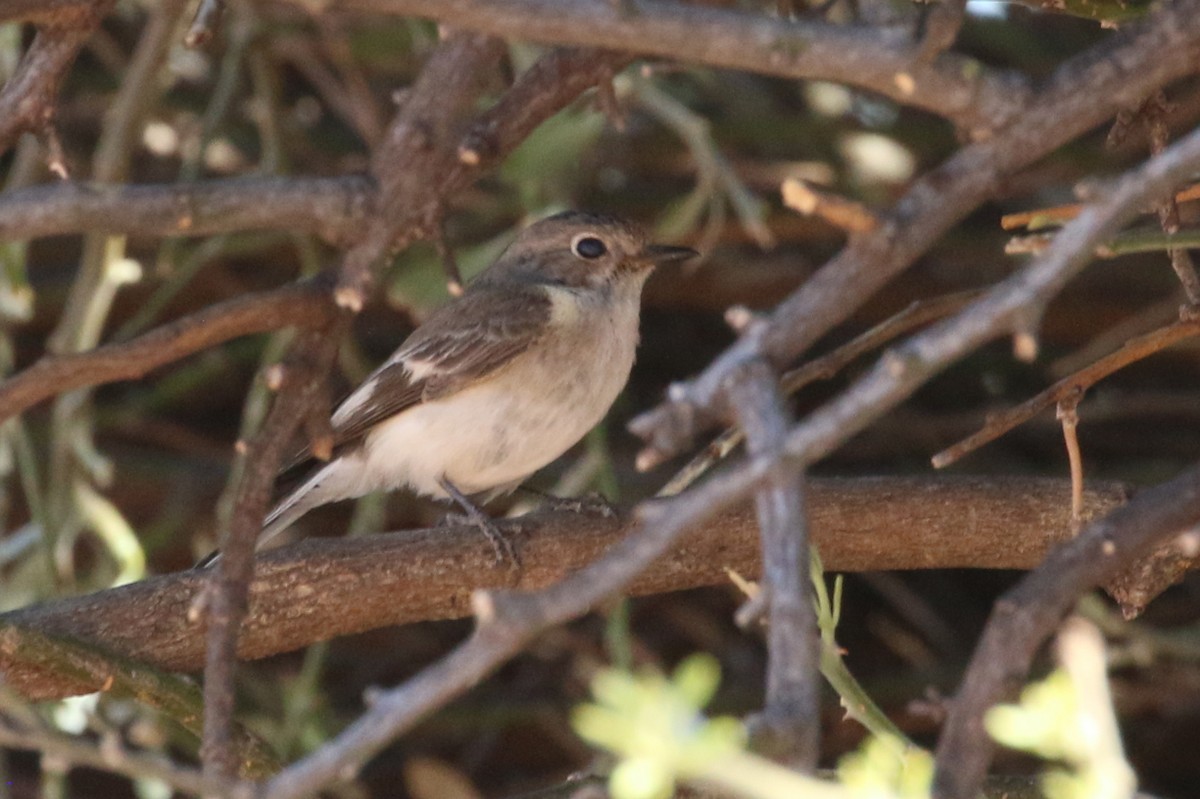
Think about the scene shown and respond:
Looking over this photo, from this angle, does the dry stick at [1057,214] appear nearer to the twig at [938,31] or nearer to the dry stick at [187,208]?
the twig at [938,31]

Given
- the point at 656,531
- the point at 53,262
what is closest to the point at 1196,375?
the point at 53,262

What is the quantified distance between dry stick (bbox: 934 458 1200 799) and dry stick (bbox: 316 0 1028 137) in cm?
52

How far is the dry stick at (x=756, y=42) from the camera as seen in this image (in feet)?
6.46

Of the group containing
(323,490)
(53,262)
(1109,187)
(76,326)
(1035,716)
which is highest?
(53,262)

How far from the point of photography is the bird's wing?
12.5ft

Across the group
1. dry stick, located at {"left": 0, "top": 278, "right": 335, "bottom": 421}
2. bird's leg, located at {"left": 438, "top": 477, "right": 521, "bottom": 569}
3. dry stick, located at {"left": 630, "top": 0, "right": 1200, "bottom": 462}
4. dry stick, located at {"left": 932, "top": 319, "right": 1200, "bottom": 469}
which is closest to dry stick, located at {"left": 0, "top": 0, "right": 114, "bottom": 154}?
dry stick, located at {"left": 0, "top": 278, "right": 335, "bottom": 421}

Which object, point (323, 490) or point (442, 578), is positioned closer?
point (442, 578)

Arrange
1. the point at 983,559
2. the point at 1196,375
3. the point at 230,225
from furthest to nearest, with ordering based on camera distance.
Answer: the point at 1196,375 < the point at 983,559 < the point at 230,225

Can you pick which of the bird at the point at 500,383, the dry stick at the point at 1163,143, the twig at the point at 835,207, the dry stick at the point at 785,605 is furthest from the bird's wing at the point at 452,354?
the dry stick at the point at 785,605

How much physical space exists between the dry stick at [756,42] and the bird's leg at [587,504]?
148 centimetres

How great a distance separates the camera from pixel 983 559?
10.7 feet

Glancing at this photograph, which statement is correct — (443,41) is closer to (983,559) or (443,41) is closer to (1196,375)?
(983,559)

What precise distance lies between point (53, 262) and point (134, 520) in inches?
35.1

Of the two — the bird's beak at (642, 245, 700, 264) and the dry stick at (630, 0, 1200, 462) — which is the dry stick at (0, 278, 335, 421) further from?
the bird's beak at (642, 245, 700, 264)
